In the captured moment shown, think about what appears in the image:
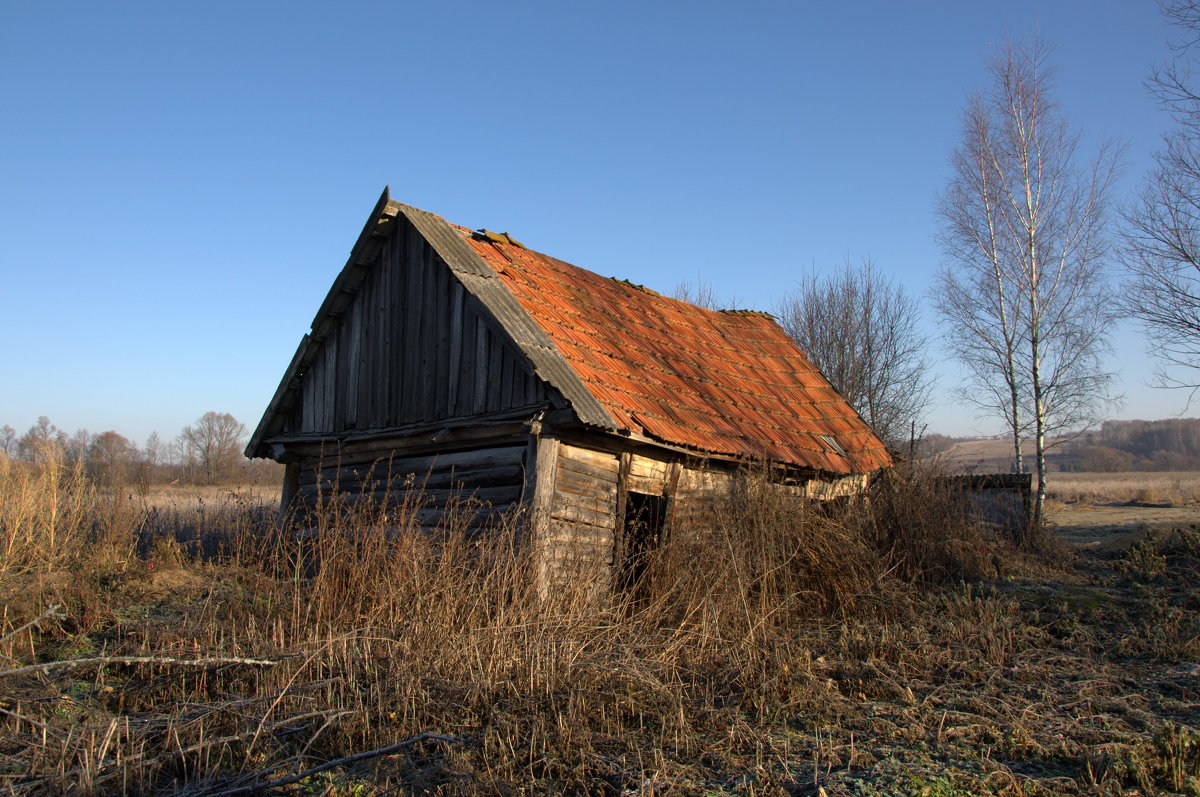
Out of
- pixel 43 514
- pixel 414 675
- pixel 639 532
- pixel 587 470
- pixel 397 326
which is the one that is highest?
pixel 397 326

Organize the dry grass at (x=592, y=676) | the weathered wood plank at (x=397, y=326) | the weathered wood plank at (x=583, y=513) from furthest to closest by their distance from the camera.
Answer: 1. the weathered wood plank at (x=397, y=326)
2. the weathered wood plank at (x=583, y=513)
3. the dry grass at (x=592, y=676)

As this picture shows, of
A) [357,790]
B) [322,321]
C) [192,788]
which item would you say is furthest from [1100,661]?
[322,321]

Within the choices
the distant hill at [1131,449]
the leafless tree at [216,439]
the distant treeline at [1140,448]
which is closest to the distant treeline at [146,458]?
the leafless tree at [216,439]

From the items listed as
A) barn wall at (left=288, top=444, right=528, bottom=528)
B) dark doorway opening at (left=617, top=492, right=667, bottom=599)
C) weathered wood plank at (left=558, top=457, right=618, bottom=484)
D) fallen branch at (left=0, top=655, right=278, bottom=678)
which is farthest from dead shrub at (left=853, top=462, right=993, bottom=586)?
fallen branch at (left=0, top=655, right=278, bottom=678)

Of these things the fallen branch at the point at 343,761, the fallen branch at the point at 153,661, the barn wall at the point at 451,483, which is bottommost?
the fallen branch at the point at 343,761

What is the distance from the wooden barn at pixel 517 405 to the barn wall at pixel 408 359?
0.02m

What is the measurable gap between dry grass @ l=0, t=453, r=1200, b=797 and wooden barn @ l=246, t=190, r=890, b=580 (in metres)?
0.91

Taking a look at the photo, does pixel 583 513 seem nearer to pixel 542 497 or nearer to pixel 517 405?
pixel 542 497

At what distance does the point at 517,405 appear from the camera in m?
7.50

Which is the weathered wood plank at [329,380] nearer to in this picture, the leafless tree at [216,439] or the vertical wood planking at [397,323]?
the vertical wood planking at [397,323]

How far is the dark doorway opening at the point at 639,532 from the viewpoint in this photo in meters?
7.75

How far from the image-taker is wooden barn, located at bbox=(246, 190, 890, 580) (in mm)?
7418

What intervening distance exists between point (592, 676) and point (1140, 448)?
106225mm

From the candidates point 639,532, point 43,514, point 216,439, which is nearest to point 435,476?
point 639,532
